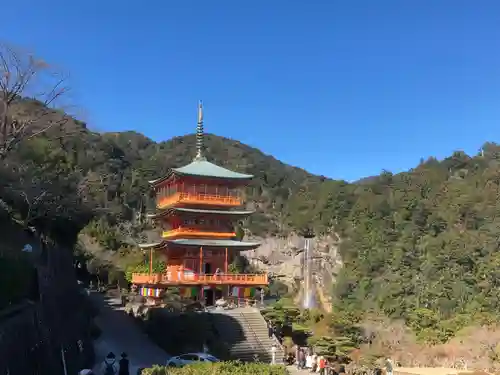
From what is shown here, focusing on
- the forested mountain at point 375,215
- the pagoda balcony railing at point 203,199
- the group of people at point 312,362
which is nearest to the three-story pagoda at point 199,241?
the pagoda balcony railing at point 203,199

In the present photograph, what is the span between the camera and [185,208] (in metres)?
32.2

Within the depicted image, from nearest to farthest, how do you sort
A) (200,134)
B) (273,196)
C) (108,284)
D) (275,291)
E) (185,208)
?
(185,208) < (200,134) < (108,284) < (275,291) < (273,196)

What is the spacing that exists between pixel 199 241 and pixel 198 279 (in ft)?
8.54

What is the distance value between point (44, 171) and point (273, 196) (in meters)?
56.5

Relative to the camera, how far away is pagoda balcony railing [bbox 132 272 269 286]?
29.4m

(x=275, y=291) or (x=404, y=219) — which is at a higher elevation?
(x=404, y=219)

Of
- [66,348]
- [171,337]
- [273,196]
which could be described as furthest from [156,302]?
[273,196]

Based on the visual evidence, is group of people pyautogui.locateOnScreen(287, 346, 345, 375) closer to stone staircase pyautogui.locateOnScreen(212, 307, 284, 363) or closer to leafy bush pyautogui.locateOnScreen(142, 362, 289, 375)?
stone staircase pyautogui.locateOnScreen(212, 307, 284, 363)

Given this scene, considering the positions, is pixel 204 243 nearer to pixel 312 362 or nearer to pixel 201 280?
pixel 201 280

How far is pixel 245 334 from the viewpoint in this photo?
25734 millimetres

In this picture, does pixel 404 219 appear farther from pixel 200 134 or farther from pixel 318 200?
pixel 200 134

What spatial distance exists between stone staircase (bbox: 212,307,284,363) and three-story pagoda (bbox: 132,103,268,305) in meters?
2.55

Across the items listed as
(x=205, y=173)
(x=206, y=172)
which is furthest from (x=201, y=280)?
(x=206, y=172)

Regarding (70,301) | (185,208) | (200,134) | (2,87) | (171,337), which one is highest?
(200,134)
